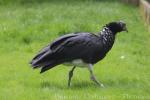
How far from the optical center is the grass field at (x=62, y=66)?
9.45 m

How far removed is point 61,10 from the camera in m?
20.9

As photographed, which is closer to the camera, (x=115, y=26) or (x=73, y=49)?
(x=73, y=49)

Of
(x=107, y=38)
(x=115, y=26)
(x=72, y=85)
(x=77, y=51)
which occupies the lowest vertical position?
(x=72, y=85)

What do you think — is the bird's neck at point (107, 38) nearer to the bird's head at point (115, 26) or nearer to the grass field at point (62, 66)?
the bird's head at point (115, 26)

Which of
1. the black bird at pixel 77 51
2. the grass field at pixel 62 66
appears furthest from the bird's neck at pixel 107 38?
the grass field at pixel 62 66

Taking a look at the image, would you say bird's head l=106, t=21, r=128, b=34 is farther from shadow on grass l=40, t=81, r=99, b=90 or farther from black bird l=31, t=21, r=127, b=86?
shadow on grass l=40, t=81, r=99, b=90

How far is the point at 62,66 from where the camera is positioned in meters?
11.8

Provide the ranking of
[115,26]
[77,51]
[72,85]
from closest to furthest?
[77,51], [72,85], [115,26]

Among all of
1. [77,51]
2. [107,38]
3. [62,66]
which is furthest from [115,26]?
[62,66]

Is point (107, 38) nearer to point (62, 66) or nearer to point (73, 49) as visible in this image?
point (73, 49)

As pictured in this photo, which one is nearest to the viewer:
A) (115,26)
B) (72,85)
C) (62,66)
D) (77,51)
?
(77,51)

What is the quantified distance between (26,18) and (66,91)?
907 centimetres

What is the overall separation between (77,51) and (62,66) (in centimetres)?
198

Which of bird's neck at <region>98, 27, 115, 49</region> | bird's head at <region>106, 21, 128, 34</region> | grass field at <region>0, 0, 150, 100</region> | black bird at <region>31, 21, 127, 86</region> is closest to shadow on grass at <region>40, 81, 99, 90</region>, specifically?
grass field at <region>0, 0, 150, 100</region>
